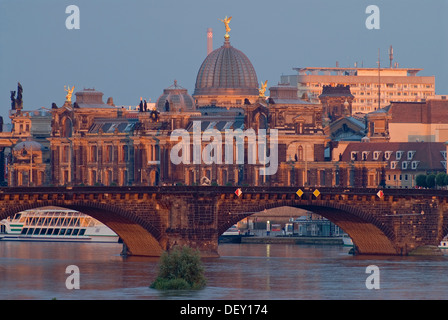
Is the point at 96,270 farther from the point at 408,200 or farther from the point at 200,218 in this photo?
the point at 408,200

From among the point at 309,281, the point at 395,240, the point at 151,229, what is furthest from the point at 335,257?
the point at 309,281

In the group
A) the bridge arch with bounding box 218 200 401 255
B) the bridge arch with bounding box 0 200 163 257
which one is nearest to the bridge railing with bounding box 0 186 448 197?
the bridge arch with bounding box 218 200 401 255

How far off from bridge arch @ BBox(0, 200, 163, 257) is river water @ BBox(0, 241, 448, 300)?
2.18 m

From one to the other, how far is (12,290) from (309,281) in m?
25.5

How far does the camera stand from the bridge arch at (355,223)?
189250mm

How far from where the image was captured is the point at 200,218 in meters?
188

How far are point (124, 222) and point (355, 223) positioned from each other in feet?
75.8

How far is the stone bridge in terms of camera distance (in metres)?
184
